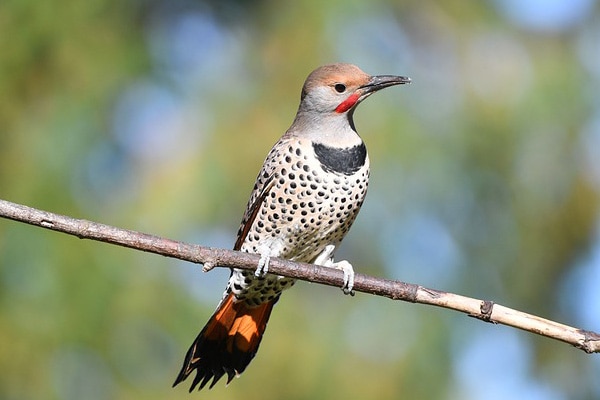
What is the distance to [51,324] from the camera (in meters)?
6.46

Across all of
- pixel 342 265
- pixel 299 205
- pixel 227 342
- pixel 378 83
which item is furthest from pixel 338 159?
pixel 227 342

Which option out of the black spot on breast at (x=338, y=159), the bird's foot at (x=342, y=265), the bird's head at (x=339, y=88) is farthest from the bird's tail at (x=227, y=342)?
the bird's head at (x=339, y=88)

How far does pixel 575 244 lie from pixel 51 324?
386cm

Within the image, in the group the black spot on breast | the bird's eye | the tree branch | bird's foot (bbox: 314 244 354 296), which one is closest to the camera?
the tree branch

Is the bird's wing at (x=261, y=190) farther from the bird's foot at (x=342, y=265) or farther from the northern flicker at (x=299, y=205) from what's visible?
the bird's foot at (x=342, y=265)

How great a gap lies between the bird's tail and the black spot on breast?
0.70 meters

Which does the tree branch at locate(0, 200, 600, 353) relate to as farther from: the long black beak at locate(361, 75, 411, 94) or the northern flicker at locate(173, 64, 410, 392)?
the long black beak at locate(361, 75, 411, 94)

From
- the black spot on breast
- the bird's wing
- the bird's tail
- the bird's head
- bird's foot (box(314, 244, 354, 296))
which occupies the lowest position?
the bird's tail

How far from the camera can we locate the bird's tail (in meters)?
4.36

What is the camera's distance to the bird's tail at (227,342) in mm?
4363

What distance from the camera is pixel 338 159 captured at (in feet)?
13.9

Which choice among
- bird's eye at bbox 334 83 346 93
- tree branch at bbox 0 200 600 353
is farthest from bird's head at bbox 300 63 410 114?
tree branch at bbox 0 200 600 353

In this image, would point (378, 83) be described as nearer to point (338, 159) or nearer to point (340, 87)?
point (340, 87)

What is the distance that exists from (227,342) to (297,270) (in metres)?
1.11
